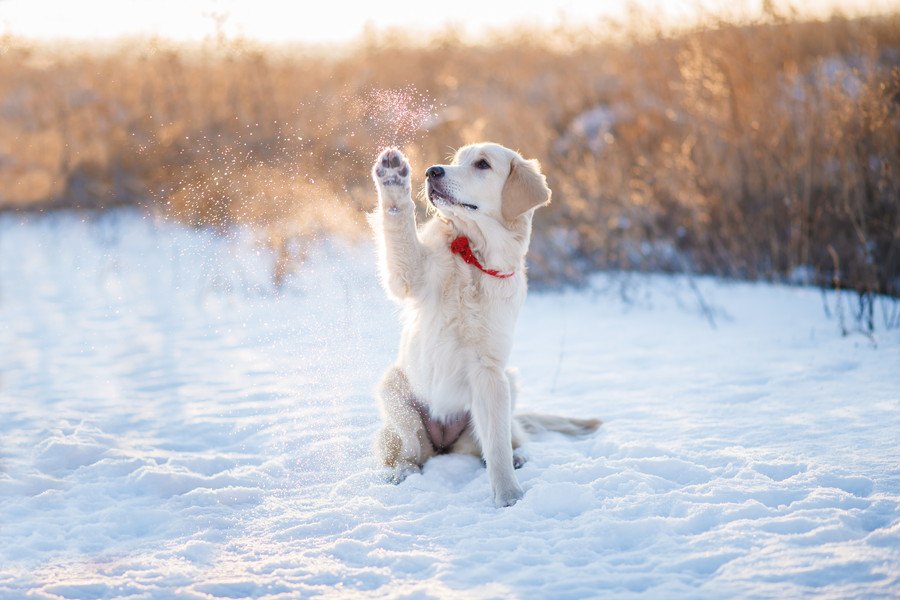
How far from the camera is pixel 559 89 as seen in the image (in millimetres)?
10695

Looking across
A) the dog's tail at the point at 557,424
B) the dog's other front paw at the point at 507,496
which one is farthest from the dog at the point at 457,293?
the dog's tail at the point at 557,424

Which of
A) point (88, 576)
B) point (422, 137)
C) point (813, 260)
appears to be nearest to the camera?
point (88, 576)

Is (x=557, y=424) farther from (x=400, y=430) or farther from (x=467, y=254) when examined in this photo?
(x=467, y=254)

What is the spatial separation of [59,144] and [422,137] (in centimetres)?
517

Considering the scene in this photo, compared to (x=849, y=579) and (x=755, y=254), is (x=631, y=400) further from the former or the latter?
(x=755, y=254)

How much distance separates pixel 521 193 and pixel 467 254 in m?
0.37

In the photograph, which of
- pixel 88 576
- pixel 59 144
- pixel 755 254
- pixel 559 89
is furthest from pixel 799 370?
pixel 59 144

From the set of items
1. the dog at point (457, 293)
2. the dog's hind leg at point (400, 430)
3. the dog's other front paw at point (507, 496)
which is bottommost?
the dog's other front paw at point (507, 496)

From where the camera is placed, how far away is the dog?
2975mm

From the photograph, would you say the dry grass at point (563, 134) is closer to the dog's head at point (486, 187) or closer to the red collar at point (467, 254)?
the dog's head at point (486, 187)

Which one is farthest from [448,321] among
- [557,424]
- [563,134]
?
[563,134]

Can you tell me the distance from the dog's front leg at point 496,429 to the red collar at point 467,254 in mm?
414

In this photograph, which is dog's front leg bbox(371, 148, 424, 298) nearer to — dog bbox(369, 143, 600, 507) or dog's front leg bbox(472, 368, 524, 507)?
dog bbox(369, 143, 600, 507)

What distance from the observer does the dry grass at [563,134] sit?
6219 mm
